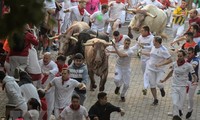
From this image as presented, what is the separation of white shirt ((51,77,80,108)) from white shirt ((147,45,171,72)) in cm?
324

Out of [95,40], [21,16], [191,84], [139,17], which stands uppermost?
[21,16]

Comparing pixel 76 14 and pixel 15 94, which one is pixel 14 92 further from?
pixel 76 14

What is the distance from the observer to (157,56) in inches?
671

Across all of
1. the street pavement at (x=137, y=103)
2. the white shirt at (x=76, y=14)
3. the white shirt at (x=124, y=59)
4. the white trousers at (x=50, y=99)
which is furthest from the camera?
the white shirt at (x=76, y=14)

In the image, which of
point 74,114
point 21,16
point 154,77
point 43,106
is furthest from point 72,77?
point 21,16

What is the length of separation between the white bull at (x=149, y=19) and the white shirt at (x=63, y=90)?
28.8ft

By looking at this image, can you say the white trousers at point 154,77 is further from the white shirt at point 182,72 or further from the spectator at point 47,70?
the spectator at point 47,70

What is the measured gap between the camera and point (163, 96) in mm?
17844

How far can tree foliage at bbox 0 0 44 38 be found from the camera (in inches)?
287

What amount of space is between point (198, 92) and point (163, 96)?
116cm

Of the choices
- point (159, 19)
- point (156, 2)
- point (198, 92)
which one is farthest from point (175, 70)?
point (156, 2)

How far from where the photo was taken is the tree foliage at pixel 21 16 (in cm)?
728

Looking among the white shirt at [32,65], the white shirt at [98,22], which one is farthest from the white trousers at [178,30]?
the white shirt at [32,65]

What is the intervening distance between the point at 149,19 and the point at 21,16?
1594 cm
